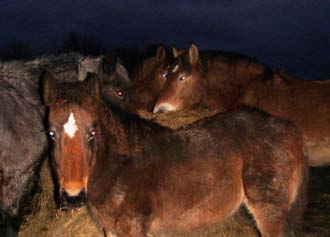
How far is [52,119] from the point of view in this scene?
3.85m

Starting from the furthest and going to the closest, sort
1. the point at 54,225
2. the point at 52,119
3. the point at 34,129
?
the point at 54,225, the point at 34,129, the point at 52,119

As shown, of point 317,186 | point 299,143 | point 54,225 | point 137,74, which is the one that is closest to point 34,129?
point 54,225

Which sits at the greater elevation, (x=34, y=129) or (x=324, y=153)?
(x=34, y=129)

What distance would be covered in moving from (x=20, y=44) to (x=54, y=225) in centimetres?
2983

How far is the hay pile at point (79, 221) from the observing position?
231 inches

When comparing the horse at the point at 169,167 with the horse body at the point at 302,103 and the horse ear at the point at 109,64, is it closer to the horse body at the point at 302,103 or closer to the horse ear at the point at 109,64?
the horse ear at the point at 109,64

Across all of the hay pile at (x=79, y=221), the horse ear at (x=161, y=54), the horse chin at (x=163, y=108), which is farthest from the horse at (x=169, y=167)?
the horse ear at (x=161, y=54)

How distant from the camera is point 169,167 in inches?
176

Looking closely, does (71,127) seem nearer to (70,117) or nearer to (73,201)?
(70,117)

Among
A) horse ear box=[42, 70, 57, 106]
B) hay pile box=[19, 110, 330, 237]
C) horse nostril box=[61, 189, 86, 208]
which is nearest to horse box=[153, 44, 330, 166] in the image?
hay pile box=[19, 110, 330, 237]

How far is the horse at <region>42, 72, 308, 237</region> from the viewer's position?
3.83m

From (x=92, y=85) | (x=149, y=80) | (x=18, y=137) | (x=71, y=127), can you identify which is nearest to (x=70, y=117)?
(x=71, y=127)

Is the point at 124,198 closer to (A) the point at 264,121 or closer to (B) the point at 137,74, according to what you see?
(A) the point at 264,121

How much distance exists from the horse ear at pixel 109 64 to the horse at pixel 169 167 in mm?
2123
